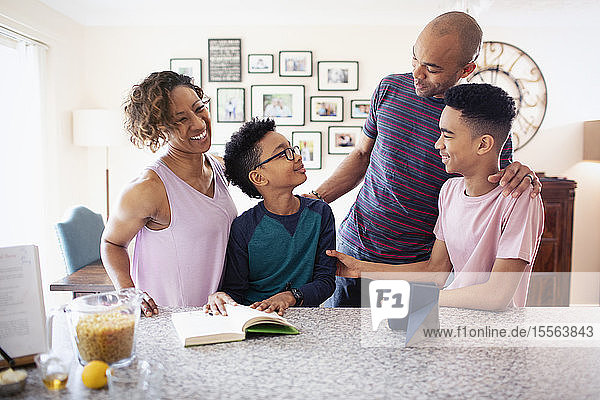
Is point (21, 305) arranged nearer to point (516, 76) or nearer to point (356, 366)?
point (356, 366)

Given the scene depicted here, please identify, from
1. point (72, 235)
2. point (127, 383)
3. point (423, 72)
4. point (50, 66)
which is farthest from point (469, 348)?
point (50, 66)

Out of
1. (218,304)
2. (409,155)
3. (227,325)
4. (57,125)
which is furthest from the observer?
(57,125)

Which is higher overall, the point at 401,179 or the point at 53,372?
the point at 401,179

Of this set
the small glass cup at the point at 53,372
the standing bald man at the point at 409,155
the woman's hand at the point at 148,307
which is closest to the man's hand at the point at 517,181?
the standing bald man at the point at 409,155

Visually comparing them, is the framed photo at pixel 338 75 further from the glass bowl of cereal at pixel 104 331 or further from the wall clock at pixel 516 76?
the glass bowl of cereal at pixel 104 331

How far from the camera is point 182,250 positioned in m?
1.55

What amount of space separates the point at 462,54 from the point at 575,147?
3.63 metres

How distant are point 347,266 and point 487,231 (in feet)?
1.49

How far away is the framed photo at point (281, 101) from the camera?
4539mm

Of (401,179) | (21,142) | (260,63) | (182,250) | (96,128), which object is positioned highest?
(260,63)

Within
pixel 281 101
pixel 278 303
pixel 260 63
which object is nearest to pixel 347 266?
pixel 278 303

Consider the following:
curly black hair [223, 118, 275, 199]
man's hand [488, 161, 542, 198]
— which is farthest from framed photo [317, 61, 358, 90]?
man's hand [488, 161, 542, 198]

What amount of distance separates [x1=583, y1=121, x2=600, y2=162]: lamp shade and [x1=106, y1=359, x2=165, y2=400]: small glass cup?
4639 mm

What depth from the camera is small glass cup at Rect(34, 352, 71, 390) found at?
0.90 m
